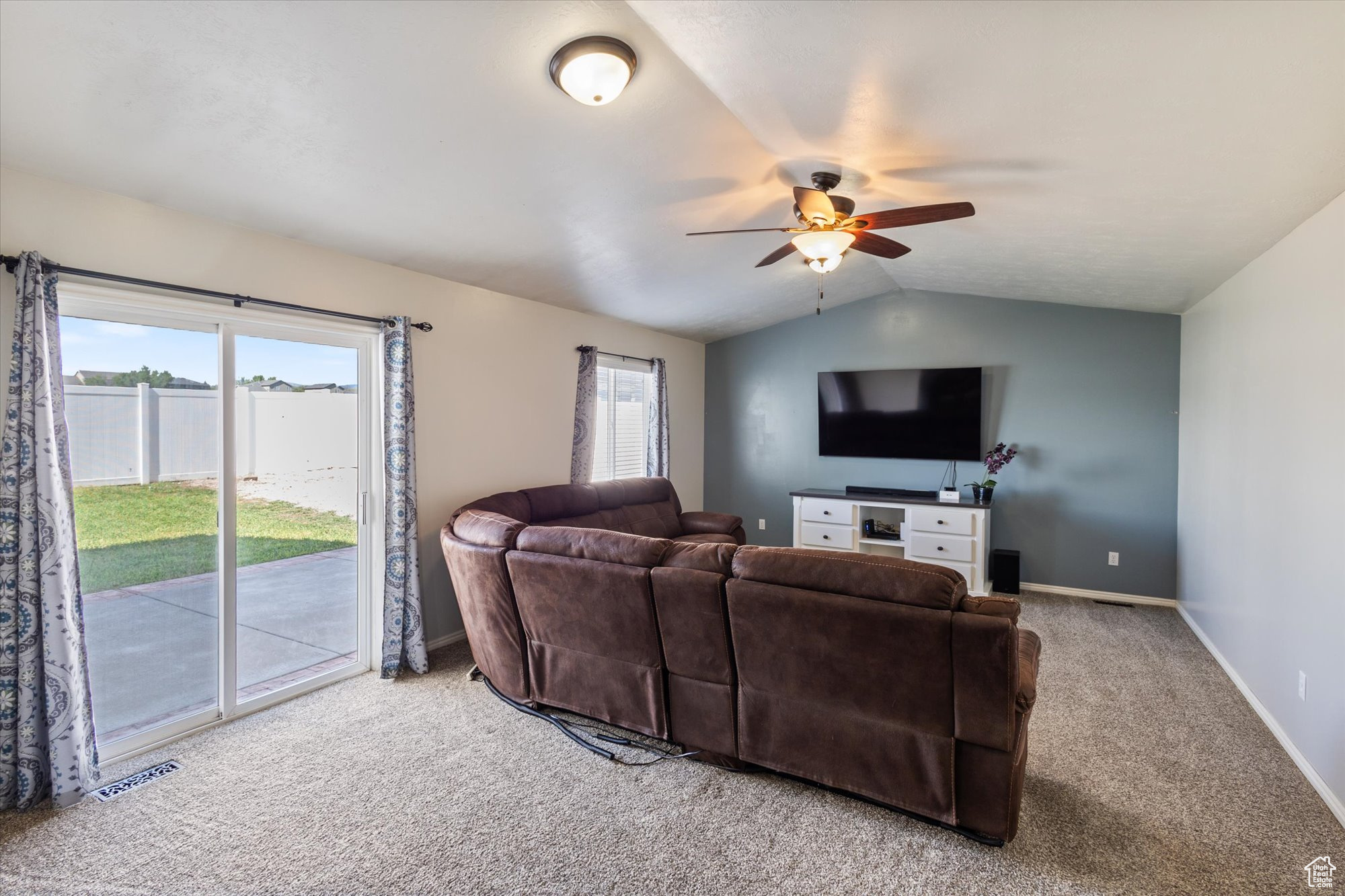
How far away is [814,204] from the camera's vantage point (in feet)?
9.01

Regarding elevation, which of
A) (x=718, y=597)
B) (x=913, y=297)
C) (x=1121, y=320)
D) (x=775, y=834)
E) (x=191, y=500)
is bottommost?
(x=775, y=834)

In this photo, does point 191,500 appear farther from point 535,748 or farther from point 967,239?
point 967,239

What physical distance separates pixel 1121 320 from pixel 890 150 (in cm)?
372

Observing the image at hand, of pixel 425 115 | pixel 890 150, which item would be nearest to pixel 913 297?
pixel 890 150

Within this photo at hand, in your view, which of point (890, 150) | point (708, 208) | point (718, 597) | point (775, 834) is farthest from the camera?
point (708, 208)

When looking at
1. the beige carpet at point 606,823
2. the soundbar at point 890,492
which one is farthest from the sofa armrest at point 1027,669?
the soundbar at point 890,492

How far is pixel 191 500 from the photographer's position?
2918mm

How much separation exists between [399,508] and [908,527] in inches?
163

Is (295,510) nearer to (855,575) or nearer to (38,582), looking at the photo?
(38,582)

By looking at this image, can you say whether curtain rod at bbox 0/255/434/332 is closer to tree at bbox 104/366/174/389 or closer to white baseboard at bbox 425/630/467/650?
tree at bbox 104/366/174/389

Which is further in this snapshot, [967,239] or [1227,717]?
[967,239]

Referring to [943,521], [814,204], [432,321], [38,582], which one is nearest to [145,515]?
[38,582]

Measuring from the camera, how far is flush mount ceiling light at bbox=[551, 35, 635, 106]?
1.97 meters

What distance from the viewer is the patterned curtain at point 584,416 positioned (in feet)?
16.9
